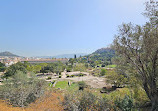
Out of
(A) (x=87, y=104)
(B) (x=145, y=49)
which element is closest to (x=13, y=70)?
(A) (x=87, y=104)

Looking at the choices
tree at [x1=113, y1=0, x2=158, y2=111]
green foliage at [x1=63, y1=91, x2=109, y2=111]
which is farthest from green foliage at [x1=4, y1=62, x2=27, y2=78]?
tree at [x1=113, y1=0, x2=158, y2=111]

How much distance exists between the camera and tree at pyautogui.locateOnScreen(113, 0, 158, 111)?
5.92 metres

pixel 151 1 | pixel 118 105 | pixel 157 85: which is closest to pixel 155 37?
pixel 151 1

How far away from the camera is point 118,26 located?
7.37 m

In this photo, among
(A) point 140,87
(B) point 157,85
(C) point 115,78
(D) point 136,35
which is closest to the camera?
(D) point 136,35

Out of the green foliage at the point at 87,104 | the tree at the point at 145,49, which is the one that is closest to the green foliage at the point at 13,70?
the green foliage at the point at 87,104

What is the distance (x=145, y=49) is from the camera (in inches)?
251

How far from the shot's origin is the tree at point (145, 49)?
5922 mm

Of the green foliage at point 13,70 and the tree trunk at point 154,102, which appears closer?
the tree trunk at point 154,102

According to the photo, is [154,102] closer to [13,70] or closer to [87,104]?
[87,104]

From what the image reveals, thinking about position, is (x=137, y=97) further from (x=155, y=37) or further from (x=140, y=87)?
(x=155, y=37)

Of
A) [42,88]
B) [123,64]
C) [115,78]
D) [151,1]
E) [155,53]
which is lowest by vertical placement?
[115,78]

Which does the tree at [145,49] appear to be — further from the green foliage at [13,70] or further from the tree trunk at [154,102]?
the green foliage at [13,70]

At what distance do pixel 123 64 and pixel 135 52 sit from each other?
1.54 meters
